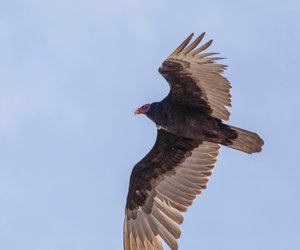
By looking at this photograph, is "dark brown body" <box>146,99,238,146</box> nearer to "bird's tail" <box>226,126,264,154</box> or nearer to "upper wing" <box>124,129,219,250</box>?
"bird's tail" <box>226,126,264,154</box>

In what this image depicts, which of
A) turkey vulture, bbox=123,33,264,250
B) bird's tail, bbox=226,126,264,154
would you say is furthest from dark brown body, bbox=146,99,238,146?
bird's tail, bbox=226,126,264,154

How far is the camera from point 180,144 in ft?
51.5

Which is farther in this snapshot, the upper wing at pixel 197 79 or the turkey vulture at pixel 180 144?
the turkey vulture at pixel 180 144

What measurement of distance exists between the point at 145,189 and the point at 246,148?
2.00 meters

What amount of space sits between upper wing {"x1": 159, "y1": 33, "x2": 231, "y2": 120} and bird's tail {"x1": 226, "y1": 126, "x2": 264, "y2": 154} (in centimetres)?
34

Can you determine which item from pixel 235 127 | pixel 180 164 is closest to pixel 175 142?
pixel 180 164

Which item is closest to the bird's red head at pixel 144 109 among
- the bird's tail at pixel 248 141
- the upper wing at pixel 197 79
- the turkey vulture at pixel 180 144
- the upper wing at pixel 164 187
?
the turkey vulture at pixel 180 144

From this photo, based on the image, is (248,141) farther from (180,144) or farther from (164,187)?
(164,187)

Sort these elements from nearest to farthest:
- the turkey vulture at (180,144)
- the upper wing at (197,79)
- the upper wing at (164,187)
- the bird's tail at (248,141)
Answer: the upper wing at (197,79)
the turkey vulture at (180,144)
the bird's tail at (248,141)
the upper wing at (164,187)

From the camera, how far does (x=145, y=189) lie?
15734mm

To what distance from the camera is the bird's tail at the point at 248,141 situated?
14594mm

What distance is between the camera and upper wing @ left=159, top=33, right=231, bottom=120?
46.6 ft

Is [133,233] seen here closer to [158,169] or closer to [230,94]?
[158,169]

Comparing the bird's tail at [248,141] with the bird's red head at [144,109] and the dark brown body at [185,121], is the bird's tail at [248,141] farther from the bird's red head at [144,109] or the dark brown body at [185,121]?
the bird's red head at [144,109]
